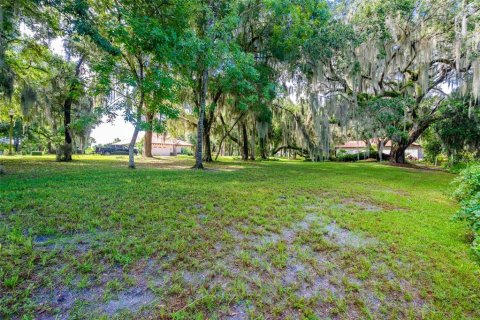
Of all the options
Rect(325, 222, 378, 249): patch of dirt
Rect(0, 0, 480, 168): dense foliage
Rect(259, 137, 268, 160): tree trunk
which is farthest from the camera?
Rect(259, 137, 268, 160): tree trunk

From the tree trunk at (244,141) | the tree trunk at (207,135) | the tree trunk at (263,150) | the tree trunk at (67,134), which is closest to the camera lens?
the tree trunk at (67,134)

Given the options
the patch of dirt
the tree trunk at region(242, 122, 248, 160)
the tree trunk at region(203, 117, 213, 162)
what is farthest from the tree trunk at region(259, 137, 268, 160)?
the patch of dirt

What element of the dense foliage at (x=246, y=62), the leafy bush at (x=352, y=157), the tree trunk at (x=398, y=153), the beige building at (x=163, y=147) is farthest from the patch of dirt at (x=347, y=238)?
the beige building at (x=163, y=147)

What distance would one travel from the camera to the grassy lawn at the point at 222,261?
185 centimetres

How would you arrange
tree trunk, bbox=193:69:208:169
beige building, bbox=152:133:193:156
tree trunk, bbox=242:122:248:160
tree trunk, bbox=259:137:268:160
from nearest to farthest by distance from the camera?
tree trunk, bbox=193:69:208:169 < tree trunk, bbox=242:122:248:160 < tree trunk, bbox=259:137:268:160 < beige building, bbox=152:133:193:156

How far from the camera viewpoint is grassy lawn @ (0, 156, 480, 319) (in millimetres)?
1854

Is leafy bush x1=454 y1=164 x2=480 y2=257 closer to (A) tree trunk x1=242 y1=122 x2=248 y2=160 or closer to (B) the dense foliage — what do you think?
(B) the dense foliage

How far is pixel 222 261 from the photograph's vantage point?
8.01 feet

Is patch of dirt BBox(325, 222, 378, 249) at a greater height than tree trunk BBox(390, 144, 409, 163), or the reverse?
tree trunk BBox(390, 144, 409, 163)

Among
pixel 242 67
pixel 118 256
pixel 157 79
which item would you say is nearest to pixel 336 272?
pixel 118 256

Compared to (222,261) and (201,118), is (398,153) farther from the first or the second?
(222,261)

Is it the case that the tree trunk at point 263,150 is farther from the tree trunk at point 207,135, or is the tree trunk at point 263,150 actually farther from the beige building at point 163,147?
the beige building at point 163,147

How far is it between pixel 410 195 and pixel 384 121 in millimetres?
6416

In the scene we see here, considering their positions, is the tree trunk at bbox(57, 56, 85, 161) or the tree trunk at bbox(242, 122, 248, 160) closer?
the tree trunk at bbox(57, 56, 85, 161)
